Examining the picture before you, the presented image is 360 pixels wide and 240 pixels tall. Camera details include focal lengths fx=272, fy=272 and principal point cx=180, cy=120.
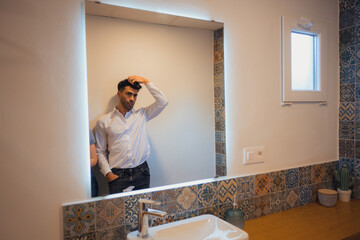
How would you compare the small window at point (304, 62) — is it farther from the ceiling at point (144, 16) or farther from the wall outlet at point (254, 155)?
the ceiling at point (144, 16)

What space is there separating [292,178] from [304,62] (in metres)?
0.74

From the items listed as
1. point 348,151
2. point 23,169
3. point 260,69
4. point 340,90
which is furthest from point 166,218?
point 340,90

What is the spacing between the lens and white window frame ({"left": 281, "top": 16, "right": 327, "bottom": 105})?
5.32 ft

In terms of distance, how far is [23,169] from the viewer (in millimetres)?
1011

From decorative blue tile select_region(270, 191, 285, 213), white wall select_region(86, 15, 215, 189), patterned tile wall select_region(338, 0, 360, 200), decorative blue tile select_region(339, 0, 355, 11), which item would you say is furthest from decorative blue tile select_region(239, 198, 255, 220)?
decorative blue tile select_region(339, 0, 355, 11)

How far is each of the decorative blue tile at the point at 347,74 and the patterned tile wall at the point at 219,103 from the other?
1009mm

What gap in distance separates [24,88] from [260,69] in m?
1.19

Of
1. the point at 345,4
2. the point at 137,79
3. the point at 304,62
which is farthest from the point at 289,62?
the point at 137,79

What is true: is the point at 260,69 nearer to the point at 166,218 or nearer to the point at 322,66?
the point at 322,66

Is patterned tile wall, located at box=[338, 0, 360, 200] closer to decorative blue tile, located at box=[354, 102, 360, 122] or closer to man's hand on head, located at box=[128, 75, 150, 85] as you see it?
decorative blue tile, located at box=[354, 102, 360, 122]

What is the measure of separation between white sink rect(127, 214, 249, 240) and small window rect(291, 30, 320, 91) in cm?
95

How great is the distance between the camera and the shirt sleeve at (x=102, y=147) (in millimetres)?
1141

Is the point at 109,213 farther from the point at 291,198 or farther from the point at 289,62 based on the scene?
the point at 289,62

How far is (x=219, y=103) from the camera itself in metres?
1.43
